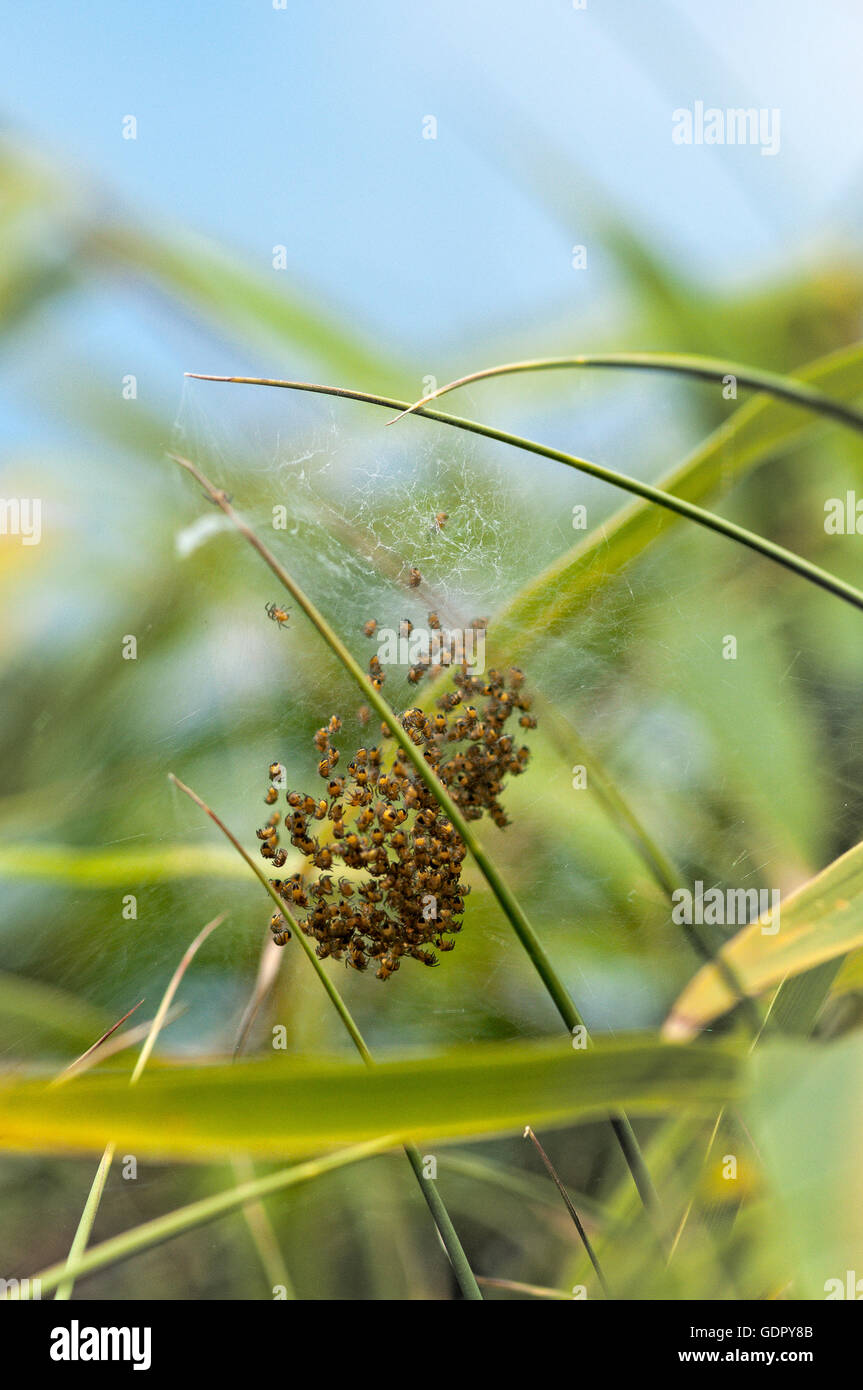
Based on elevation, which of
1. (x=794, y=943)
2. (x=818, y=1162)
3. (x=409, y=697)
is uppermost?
(x=409, y=697)

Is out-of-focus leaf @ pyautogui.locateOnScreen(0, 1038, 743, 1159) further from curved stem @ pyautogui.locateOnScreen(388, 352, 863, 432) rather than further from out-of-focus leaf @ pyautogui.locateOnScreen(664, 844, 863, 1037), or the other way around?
curved stem @ pyautogui.locateOnScreen(388, 352, 863, 432)

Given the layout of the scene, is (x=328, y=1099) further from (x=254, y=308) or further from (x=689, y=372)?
(x=254, y=308)

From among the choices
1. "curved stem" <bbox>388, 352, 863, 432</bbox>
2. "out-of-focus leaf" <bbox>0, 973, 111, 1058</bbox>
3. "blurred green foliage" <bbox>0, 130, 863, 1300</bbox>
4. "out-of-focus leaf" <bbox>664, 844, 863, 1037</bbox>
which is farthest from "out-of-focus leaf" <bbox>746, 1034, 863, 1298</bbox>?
"out-of-focus leaf" <bbox>0, 973, 111, 1058</bbox>

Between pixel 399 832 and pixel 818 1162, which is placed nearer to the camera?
pixel 818 1162

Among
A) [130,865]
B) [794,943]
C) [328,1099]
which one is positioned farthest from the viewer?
[130,865]

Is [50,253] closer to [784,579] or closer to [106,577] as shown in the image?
[106,577]

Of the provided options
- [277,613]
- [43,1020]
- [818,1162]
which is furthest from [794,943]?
[43,1020]
